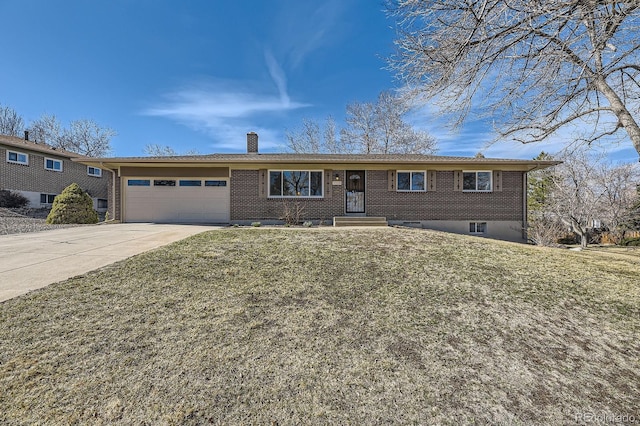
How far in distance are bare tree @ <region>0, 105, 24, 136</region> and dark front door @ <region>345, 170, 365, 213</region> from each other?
130 feet

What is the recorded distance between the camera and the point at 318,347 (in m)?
2.70

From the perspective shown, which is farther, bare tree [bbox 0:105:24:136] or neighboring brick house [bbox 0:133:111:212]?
bare tree [bbox 0:105:24:136]

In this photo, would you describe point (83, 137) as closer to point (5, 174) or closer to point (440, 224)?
point (5, 174)

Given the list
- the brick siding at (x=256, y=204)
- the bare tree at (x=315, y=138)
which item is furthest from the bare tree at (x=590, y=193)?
the bare tree at (x=315, y=138)

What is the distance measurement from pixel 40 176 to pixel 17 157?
1.55 metres

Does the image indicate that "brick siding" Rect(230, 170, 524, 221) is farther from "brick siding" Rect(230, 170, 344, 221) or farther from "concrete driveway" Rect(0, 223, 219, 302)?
"concrete driveway" Rect(0, 223, 219, 302)

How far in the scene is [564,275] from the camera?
4875 mm

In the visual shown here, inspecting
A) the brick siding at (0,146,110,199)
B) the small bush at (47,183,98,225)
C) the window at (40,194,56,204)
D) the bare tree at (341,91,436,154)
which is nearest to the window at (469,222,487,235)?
the bare tree at (341,91,436,154)

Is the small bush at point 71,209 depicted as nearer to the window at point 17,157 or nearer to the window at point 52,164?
the window at point 17,157

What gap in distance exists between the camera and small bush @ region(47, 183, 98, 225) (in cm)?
1181

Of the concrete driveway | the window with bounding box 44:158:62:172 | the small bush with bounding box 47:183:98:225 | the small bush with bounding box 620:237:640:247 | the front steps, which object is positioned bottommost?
the small bush with bounding box 620:237:640:247

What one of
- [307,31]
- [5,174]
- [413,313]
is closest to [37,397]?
[413,313]

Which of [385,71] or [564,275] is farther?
[385,71]

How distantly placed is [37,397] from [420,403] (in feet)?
9.12
